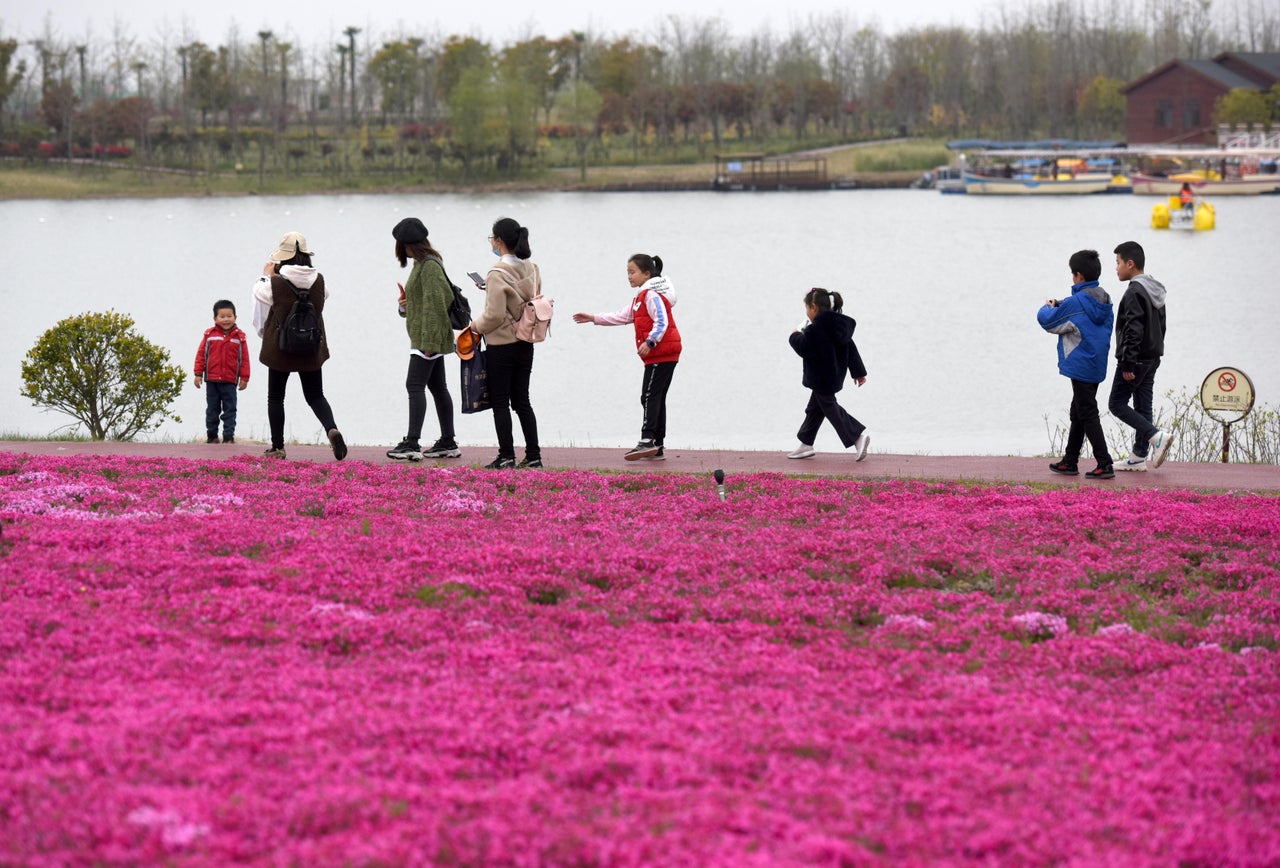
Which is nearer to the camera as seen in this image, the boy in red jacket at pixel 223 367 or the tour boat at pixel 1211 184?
the boy in red jacket at pixel 223 367

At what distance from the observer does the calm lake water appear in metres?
24.3

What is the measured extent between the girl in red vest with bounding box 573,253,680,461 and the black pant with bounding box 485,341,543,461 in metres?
0.60

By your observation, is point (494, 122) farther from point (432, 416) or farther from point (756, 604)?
A: point (756, 604)

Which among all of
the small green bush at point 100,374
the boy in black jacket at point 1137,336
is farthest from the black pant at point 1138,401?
the small green bush at point 100,374

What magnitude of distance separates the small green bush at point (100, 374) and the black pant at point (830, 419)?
739 cm

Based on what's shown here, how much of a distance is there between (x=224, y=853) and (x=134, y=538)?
4.61 m

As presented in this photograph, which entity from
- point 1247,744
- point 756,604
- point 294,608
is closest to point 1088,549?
point 756,604

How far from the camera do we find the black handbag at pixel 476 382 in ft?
39.0

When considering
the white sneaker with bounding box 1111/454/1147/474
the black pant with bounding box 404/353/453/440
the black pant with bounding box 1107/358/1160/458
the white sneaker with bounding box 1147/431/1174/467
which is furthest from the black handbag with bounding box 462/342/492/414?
the white sneaker with bounding box 1147/431/1174/467

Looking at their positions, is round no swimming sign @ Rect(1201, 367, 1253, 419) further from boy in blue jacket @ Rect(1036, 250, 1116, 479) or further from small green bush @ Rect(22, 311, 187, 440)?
small green bush @ Rect(22, 311, 187, 440)

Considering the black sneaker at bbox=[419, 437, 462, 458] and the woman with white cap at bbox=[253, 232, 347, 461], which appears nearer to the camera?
the woman with white cap at bbox=[253, 232, 347, 461]

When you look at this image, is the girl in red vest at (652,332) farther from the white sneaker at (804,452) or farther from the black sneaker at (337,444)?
the black sneaker at (337,444)

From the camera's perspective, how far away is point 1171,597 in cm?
832

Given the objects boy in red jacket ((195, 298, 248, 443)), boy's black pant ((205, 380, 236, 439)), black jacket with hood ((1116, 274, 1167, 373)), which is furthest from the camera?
boy's black pant ((205, 380, 236, 439))
